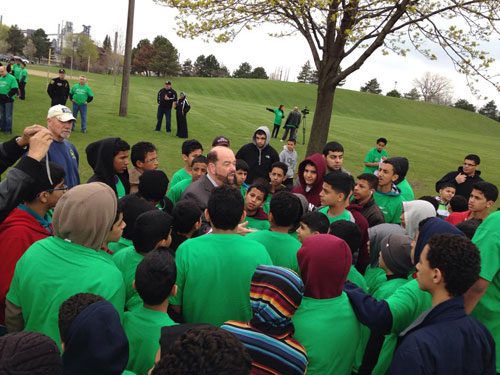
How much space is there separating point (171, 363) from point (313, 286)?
4.73ft

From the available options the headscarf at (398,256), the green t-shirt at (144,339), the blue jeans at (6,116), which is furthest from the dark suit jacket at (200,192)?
the blue jeans at (6,116)

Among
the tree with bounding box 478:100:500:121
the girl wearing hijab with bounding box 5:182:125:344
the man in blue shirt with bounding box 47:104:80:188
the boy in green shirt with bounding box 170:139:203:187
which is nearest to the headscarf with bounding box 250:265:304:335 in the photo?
the girl wearing hijab with bounding box 5:182:125:344

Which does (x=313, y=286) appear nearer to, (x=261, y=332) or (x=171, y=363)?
(x=261, y=332)

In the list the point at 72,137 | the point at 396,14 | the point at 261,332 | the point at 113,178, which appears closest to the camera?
the point at 261,332

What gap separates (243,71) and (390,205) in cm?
9037

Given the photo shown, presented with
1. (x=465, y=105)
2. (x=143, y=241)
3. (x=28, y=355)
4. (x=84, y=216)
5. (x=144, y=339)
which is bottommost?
(x=144, y=339)

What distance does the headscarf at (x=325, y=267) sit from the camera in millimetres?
2568

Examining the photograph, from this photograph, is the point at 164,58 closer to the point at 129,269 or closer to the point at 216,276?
the point at 129,269

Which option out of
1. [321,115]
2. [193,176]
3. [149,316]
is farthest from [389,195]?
[321,115]

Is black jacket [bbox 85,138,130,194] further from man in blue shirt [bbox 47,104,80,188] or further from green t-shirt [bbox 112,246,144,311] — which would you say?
green t-shirt [bbox 112,246,144,311]

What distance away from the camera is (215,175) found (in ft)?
16.7

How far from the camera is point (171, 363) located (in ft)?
4.32

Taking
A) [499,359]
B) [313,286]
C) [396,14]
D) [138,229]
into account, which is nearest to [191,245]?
[138,229]

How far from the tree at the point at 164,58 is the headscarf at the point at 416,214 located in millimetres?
68095
